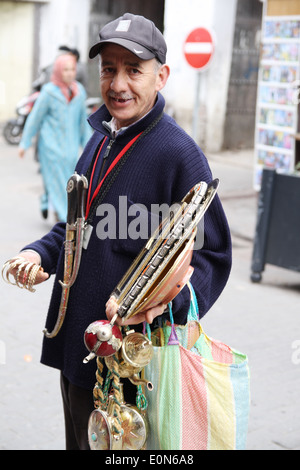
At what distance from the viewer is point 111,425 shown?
2146 mm

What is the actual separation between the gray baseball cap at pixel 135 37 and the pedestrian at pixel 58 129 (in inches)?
219

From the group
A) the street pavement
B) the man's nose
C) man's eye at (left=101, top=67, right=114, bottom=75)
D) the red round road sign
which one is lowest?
the street pavement

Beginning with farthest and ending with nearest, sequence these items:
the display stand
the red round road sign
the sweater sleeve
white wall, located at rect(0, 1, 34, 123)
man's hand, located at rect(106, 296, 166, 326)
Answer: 1. white wall, located at rect(0, 1, 34, 123)
2. the display stand
3. the red round road sign
4. the sweater sleeve
5. man's hand, located at rect(106, 296, 166, 326)

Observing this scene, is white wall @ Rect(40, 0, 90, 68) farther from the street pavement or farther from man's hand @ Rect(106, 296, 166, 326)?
man's hand @ Rect(106, 296, 166, 326)

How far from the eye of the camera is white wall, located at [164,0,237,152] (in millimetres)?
13219

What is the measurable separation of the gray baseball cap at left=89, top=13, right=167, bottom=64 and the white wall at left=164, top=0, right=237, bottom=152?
440 inches

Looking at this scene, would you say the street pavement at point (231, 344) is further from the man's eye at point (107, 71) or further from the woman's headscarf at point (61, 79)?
the man's eye at point (107, 71)

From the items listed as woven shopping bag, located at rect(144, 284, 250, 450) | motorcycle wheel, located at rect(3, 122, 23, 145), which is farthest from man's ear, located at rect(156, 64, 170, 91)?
motorcycle wheel, located at rect(3, 122, 23, 145)

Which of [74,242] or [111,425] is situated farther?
[74,242]

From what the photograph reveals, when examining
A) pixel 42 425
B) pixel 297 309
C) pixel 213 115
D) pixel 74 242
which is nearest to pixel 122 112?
pixel 74 242

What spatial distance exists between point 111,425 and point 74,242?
1.79 feet

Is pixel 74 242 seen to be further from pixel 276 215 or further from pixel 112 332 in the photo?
pixel 276 215

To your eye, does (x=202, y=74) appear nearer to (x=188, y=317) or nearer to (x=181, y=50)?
(x=181, y=50)

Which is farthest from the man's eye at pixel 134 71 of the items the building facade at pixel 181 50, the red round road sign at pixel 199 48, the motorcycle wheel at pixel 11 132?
the motorcycle wheel at pixel 11 132
